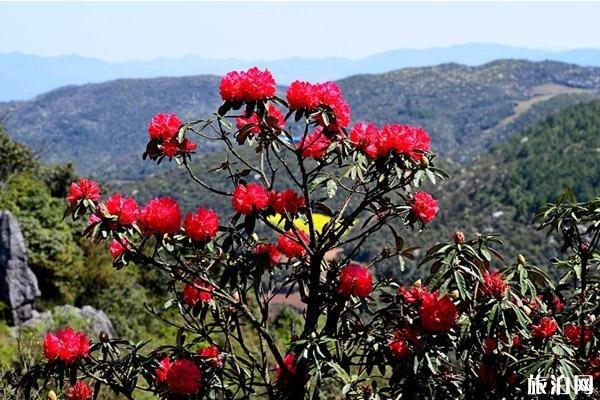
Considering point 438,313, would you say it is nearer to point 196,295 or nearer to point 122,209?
point 196,295

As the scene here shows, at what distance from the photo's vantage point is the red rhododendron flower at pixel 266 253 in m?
2.69

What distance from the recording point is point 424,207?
277 cm

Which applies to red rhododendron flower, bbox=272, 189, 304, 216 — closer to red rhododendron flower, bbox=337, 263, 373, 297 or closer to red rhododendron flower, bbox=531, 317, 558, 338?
red rhododendron flower, bbox=337, 263, 373, 297

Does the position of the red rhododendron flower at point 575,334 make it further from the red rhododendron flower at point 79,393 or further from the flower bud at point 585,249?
the red rhododendron flower at point 79,393

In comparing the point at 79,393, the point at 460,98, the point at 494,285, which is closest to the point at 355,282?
the point at 494,285

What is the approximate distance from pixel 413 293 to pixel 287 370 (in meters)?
0.66

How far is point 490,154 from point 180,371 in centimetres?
7613

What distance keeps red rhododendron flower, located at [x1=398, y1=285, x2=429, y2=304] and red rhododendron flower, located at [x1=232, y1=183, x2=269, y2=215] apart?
794mm

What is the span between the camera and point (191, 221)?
2592 mm

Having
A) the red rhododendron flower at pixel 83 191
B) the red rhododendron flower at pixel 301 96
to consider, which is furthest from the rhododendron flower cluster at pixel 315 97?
the red rhododendron flower at pixel 83 191

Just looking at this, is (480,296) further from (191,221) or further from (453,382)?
(191,221)

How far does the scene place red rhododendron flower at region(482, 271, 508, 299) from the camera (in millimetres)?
2385

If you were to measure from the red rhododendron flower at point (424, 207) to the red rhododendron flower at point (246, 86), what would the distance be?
81 centimetres

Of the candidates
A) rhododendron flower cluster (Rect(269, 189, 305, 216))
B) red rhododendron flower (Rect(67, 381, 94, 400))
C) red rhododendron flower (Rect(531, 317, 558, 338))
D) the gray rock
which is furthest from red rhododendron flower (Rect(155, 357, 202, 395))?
the gray rock
